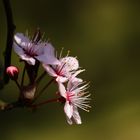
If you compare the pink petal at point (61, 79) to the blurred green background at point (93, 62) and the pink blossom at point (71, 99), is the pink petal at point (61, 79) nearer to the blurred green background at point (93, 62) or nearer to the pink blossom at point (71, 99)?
the pink blossom at point (71, 99)

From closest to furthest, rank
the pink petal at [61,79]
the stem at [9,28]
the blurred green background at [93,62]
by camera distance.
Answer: the stem at [9,28], the pink petal at [61,79], the blurred green background at [93,62]

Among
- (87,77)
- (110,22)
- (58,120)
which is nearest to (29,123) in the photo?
(58,120)

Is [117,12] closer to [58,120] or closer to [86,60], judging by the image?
[86,60]

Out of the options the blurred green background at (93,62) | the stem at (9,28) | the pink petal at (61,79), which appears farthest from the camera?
the blurred green background at (93,62)

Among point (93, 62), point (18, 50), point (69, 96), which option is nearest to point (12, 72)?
point (18, 50)

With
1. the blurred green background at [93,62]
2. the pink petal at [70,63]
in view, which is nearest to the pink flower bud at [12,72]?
the pink petal at [70,63]

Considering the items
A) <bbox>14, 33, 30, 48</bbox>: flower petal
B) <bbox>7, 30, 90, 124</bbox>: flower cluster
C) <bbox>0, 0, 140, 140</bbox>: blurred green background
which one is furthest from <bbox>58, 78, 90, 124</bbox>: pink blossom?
<bbox>0, 0, 140, 140</bbox>: blurred green background
